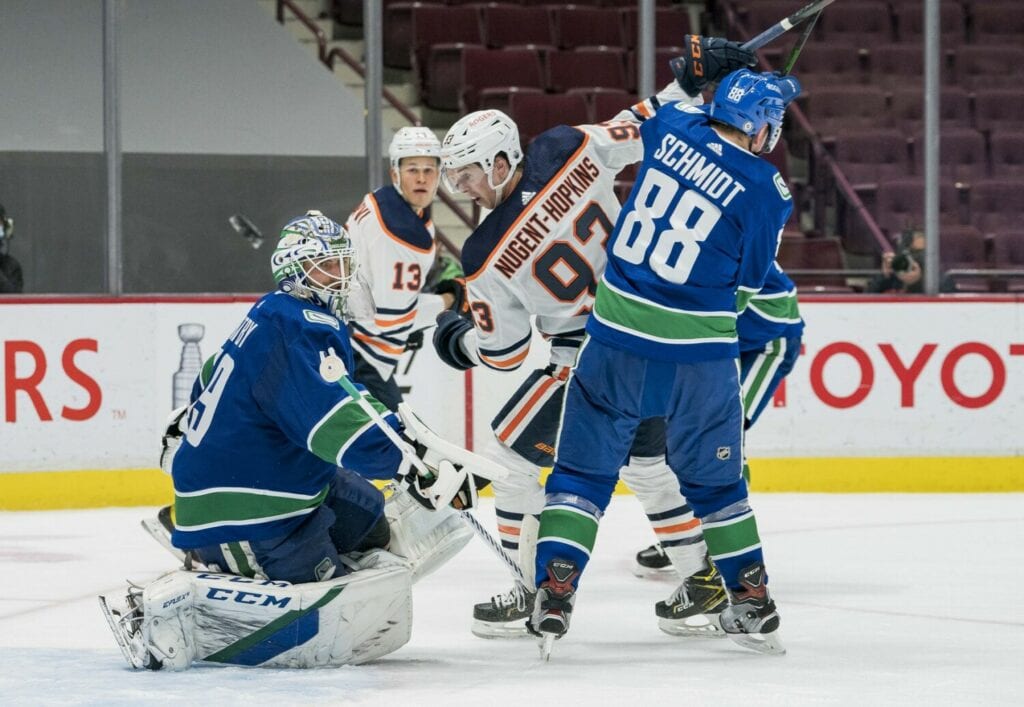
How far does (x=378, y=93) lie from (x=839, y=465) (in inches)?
93.7

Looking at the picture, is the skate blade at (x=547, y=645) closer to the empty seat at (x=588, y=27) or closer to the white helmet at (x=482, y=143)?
the white helmet at (x=482, y=143)

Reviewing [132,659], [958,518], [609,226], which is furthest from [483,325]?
[958,518]

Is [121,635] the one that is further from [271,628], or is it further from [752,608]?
[752,608]

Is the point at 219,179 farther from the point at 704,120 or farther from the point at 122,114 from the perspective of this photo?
the point at 704,120

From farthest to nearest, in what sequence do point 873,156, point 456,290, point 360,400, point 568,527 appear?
1. point 873,156
2. point 456,290
3. point 568,527
4. point 360,400

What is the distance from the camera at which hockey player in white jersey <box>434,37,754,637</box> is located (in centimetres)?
379

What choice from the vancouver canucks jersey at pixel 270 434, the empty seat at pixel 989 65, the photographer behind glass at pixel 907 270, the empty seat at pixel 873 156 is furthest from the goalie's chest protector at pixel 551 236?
the empty seat at pixel 989 65

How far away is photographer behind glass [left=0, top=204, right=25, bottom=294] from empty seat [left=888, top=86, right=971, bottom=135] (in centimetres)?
362

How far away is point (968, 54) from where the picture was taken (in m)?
7.36

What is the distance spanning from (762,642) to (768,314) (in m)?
1.22

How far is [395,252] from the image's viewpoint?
5.48 metres

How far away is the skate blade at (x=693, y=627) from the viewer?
12.5 ft

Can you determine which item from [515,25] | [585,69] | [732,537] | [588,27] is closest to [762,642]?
[732,537]

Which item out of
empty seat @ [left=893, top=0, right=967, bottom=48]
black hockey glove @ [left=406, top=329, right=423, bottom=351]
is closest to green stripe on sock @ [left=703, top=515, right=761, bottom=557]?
black hockey glove @ [left=406, top=329, right=423, bottom=351]
